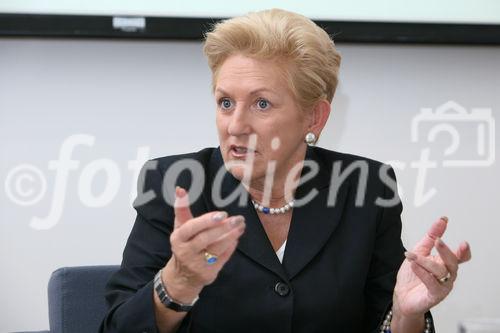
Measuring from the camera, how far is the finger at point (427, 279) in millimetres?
1473

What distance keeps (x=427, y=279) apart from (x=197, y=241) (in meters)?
0.43

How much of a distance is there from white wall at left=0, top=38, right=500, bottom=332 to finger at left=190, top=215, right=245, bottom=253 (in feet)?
4.34

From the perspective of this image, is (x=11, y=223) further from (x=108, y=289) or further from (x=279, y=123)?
(x=279, y=123)

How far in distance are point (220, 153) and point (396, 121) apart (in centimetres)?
105

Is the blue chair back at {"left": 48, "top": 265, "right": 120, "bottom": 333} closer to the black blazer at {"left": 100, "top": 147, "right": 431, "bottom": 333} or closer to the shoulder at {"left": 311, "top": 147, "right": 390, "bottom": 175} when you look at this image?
the black blazer at {"left": 100, "top": 147, "right": 431, "bottom": 333}

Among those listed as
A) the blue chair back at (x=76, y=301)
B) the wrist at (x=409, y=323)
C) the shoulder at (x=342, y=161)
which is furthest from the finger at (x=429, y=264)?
the blue chair back at (x=76, y=301)

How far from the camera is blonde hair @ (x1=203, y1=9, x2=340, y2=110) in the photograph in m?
1.74

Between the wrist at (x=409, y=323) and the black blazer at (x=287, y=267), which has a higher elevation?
the black blazer at (x=287, y=267)

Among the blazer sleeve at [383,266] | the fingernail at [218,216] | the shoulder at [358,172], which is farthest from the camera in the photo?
the shoulder at [358,172]

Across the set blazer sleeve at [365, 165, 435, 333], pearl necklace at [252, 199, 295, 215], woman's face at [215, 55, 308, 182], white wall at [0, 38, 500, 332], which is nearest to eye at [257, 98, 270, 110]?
woman's face at [215, 55, 308, 182]

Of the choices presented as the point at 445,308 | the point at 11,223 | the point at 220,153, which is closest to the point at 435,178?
the point at 445,308

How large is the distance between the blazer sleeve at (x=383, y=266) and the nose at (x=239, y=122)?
1.25 feet

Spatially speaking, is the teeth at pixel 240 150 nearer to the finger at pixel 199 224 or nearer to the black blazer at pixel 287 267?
the black blazer at pixel 287 267

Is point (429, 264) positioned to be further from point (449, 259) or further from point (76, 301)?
point (76, 301)
